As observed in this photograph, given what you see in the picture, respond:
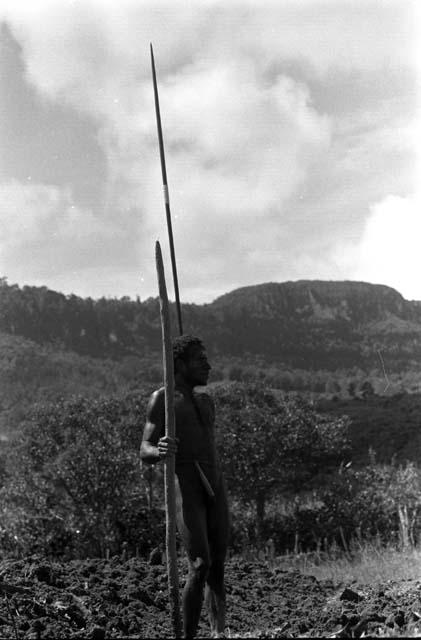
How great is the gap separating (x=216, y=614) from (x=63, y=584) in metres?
2.34

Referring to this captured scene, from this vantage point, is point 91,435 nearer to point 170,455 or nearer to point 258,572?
point 258,572

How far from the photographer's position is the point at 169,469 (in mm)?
4441

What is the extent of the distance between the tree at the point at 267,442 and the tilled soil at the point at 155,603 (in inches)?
142

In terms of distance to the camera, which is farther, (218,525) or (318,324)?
(318,324)

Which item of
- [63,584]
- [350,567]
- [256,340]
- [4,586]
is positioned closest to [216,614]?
[4,586]

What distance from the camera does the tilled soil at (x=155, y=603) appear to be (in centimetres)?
525

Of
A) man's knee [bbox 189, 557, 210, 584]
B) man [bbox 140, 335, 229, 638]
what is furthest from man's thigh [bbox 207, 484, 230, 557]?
man's knee [bbox 189, 557, 210, 584]

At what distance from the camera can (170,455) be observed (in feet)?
14.7

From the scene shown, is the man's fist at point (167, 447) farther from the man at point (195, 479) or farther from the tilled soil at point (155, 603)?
the tilled soil at point (155, 603)

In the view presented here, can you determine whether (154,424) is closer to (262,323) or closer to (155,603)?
(155,603)

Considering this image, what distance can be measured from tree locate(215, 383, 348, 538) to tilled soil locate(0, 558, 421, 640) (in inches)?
142

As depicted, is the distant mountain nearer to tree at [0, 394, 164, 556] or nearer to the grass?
tree at [0, 394, 164, 556]

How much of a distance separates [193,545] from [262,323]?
35.5m

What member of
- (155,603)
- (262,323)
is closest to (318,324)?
(262,323)
